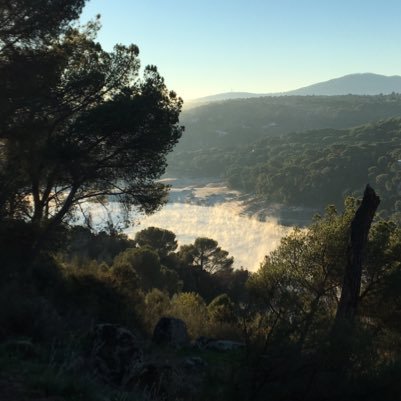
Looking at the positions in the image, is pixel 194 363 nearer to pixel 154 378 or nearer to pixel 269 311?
pixel 269 311

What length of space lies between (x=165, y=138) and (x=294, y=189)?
110 metres

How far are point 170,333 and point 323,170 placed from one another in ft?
372

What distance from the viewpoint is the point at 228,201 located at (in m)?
130

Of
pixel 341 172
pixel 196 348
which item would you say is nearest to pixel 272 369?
pixel 196 348

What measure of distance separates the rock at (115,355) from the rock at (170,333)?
186 inches

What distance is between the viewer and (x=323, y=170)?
121 metres

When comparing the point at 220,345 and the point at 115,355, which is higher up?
the point at 115,355

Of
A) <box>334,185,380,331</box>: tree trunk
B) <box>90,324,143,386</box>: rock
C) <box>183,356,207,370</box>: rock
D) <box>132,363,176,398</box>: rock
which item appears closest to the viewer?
<box>132,363,176,398</box>: rock

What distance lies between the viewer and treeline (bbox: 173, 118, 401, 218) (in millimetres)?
112938

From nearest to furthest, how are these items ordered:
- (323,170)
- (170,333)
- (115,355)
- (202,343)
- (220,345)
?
(115,355)
(170,333)
(220,345)
(202,343)
(323,170)

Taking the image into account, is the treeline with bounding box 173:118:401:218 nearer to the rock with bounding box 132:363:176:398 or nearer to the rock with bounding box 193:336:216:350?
the rock with bounding box 193:336:216:350

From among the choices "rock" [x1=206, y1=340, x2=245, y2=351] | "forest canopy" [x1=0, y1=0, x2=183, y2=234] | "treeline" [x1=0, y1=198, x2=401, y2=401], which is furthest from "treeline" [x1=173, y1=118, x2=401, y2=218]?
"rock" [x1=206, y1=340, x2=245, y2=351]

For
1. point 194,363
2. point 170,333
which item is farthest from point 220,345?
point 194,363

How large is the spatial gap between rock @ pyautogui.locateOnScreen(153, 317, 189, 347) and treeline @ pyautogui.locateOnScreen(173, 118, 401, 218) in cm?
8633
